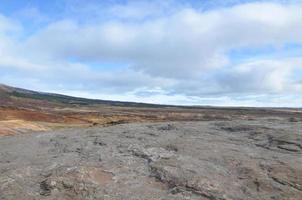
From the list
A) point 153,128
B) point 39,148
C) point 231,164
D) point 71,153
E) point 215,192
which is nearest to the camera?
point 215,192

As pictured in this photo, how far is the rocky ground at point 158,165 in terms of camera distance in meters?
8.06

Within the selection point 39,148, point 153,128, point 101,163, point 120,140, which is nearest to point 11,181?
point 101,163

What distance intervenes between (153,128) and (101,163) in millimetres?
3233

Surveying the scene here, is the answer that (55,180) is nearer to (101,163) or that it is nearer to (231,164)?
(101,163)

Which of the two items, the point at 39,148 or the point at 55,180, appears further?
the point at 39,148

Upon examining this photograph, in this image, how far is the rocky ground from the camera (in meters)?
8.06

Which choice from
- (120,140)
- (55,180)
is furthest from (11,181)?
(120,140)

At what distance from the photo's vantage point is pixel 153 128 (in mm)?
12094

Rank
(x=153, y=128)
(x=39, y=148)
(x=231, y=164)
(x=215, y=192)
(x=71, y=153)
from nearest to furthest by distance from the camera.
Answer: (x=215, y=192), (x=231, y=164), (x=71, y=153), (x=39, y=148), (x=153, y=128)

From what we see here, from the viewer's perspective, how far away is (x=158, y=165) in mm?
8883

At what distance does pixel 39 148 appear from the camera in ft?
34.8

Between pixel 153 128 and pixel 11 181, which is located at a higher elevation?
pixel 153 128

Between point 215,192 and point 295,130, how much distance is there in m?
3.70

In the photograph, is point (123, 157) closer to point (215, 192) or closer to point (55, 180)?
point (55, 180)
